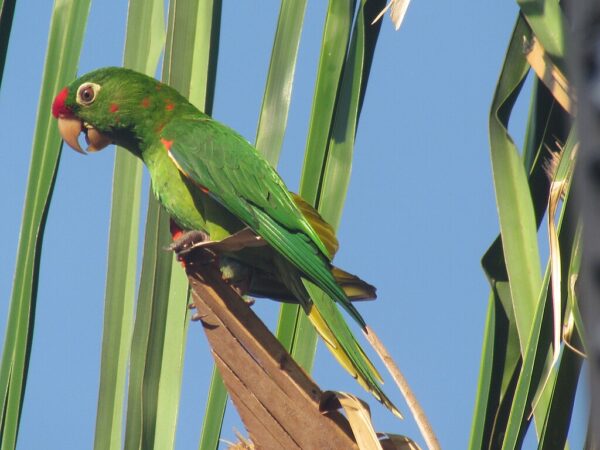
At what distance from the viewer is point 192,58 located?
171 cm

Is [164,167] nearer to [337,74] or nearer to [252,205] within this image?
[252,205]

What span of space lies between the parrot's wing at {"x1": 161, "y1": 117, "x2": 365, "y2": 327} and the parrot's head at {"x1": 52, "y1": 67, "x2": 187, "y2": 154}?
9cm

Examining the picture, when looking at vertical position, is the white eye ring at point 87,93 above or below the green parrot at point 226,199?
above

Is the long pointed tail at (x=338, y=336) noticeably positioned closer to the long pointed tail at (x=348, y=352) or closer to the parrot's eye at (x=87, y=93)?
the long pointed tail at (x=348, y=352)

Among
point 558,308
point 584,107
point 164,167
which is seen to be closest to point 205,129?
point 164,167

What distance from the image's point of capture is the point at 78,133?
2.49 m

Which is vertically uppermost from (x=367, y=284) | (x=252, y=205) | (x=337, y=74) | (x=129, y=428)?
(x=337, y=74)

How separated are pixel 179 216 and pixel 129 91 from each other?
0.58 metres

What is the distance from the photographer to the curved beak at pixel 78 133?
2422mm

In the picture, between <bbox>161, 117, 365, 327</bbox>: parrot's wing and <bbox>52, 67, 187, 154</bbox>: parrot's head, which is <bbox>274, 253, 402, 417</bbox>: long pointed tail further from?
<bbox>52, 67, 187, 154</bbox>: parrot's head

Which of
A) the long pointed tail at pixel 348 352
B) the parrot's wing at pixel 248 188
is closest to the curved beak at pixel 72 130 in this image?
the parrot's wing at pixel 248 188

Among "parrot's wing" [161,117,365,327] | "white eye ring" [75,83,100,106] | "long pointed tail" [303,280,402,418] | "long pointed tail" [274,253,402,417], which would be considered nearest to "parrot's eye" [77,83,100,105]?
"white eye ring" [75,83,100,106]

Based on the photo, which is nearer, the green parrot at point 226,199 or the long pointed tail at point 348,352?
the long pointed tail at point 348,352

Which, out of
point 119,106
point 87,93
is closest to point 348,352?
point 119,106
